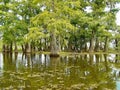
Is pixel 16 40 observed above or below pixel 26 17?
below

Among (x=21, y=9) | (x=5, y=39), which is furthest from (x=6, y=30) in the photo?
(x=21, y=9)

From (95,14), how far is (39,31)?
54.2ft

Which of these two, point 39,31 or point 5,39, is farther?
point 5,39

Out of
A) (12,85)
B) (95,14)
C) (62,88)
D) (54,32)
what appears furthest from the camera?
(95,14)

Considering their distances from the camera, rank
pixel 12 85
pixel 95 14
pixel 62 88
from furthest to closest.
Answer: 1. pixel 95 14
2. pixel 12 85
3. pixel 62 88

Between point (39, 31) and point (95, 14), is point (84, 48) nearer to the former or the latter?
point (95, 14)

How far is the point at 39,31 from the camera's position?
3866 cm

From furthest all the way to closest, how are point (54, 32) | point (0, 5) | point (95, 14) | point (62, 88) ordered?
1. point (0, 5)
2. point (95, 14)
3. point (54, 32)
4. point (62, 88)

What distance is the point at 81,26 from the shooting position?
5250 centimetres

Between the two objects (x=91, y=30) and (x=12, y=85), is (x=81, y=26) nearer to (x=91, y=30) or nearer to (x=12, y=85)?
(x=91, y=30)

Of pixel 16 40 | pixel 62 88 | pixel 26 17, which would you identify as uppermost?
pixel 26 17

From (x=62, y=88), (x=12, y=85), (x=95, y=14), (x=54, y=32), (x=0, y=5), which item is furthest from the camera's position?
(x=0, y=5)

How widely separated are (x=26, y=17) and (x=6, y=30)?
4700 millimetres

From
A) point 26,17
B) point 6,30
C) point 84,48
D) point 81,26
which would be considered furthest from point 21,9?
point 84,48
